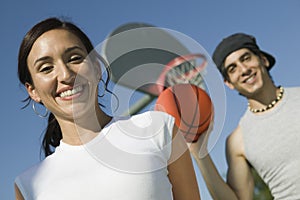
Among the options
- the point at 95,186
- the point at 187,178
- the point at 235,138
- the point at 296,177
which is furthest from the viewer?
the point at 235,138

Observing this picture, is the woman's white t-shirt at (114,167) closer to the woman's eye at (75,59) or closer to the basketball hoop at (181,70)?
the woman's eye at (75,59)

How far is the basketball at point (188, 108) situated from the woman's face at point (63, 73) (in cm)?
126

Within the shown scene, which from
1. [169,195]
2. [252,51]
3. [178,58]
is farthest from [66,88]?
[178,58]

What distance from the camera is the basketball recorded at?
329cm

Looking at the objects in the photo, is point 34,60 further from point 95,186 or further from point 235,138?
point 235,138

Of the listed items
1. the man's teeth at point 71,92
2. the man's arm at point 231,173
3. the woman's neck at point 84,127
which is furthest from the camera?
the man's arm at point 231,173

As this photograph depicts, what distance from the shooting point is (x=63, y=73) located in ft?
6.50

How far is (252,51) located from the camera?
377 centimetres

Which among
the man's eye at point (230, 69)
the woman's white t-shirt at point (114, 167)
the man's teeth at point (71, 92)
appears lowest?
the woman's white t-shirt at point (114, 167)

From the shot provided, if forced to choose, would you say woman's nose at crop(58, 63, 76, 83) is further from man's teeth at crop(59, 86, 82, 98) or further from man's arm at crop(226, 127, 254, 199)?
man's arm at crop(226, 127, 254, 199)

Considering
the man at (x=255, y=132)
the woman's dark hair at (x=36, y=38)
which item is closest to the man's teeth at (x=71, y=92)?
the woman's dark hair at (x=36, y=38)

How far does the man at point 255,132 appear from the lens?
3.36 m

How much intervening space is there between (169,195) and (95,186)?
0.27 meters

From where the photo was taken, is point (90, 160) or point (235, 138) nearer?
point (90, 160)
